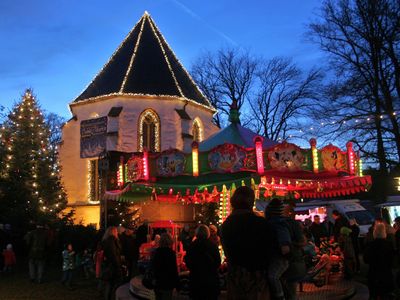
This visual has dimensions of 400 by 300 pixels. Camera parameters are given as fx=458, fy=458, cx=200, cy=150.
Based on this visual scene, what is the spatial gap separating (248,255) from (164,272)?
7.99 feet

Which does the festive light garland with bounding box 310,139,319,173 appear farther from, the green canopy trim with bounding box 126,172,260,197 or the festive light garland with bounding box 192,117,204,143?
the festive light garland with bounding box 192,117,204,143

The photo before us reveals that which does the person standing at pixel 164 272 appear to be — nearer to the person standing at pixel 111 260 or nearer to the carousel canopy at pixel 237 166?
the person standing at pixel 111 260

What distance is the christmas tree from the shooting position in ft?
67.7

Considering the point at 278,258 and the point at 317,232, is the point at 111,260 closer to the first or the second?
the point at 278,258

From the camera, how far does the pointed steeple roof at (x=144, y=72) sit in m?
27.1

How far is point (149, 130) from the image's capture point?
26.9 metres

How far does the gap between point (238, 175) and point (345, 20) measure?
17.4 meters

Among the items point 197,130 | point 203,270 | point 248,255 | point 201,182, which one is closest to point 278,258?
point 248,255

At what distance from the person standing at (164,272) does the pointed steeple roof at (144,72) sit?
2060 cm

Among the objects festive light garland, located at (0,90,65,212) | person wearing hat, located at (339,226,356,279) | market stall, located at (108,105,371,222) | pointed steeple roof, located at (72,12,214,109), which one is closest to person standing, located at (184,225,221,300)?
market stall, located at (108,105,371,222)

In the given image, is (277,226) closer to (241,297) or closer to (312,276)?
(241,297)

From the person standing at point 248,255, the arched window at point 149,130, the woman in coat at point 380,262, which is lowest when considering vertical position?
the woman in coat at point 380,262

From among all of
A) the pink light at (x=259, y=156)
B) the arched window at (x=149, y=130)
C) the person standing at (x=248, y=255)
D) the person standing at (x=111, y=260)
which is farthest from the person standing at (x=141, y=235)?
the arched window at (x=149, y=130)

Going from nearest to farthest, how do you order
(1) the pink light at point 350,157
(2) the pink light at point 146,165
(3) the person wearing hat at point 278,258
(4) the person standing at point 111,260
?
(3) the person wearing hat at point 278,258 < (4) the person standing at point 111,260 < (2) the pink light at point 146,165 < (1) the pink light at point 350,157
